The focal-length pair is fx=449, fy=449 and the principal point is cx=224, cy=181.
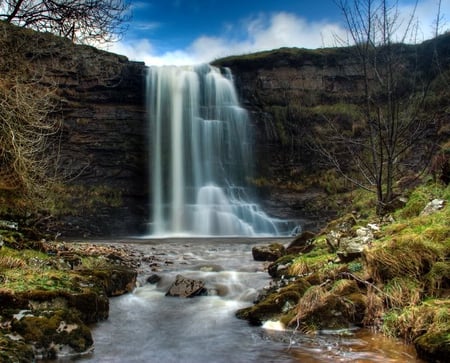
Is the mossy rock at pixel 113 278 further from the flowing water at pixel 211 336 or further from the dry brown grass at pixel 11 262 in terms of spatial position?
the dry brown grass at pixel 11 262

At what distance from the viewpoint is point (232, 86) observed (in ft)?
95.8

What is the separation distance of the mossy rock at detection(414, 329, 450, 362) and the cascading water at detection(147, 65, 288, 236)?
18.5 metres

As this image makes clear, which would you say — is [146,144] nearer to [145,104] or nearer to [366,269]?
[145,104]

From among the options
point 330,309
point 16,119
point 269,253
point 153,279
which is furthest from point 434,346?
point 16,119

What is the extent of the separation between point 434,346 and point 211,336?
295 centimetres

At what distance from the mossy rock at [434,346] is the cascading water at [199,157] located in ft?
60.6

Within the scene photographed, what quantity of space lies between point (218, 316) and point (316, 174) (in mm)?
21985

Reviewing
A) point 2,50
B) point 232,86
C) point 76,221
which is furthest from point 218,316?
point 232,86

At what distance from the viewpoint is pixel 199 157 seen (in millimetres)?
26344

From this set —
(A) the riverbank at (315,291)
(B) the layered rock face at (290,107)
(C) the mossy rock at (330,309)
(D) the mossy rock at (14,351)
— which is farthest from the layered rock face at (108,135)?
(D) the mossy rock at (14,351)

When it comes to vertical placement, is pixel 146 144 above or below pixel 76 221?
above

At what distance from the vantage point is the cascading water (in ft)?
79.4

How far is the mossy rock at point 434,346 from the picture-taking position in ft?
15.0

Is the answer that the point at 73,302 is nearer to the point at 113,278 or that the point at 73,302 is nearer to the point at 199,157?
the point at 113,278
